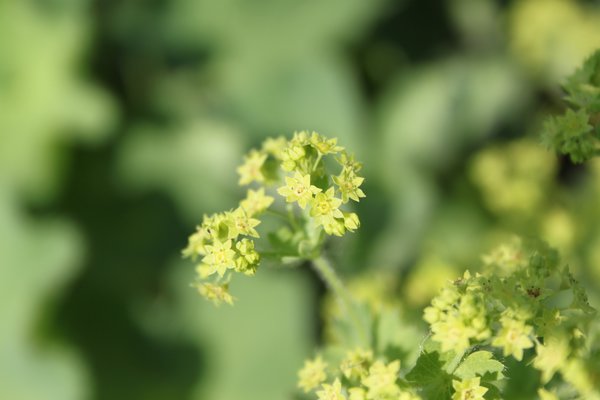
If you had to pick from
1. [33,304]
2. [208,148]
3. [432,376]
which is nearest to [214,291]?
[432,376]

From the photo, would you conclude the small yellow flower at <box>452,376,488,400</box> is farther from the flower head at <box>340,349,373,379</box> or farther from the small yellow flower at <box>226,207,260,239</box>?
the small yellow flower at <box>226,207,260,239</box>

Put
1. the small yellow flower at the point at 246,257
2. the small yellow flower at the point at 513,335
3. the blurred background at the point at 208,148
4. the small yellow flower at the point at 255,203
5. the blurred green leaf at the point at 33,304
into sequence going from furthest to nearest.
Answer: the blurred background at the point at 208,148
the blurred green leaf at the point at 33,304
the small yellow flower at the point at 255,203
the small yellow flower at the point at 246,257
the small yellow flower at the point at 513,335

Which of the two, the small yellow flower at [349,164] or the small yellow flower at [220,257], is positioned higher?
the small yellow flower at [349,164]

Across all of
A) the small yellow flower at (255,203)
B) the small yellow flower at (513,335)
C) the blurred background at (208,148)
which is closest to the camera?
the small yellow flower at (513,335)

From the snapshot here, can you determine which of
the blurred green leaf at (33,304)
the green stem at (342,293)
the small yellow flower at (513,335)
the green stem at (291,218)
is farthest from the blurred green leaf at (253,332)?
the small yellow flower at (513,335)

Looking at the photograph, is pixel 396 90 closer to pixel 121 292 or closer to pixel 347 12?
pixel 347 12

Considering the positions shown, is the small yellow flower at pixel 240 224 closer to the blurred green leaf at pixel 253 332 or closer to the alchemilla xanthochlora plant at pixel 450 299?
the alchemilla xanthochlora plant at pixel 450 299
